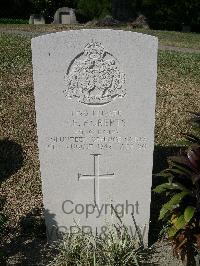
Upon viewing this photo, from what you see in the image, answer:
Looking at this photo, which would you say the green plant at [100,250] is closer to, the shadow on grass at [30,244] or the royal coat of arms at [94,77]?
the shadow on grass at [30,244]

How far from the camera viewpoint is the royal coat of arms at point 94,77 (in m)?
3.98

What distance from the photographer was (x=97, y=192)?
4.46 m

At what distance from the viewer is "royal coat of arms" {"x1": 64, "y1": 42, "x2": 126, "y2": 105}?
3984 millimetres

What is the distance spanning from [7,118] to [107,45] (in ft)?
9.29

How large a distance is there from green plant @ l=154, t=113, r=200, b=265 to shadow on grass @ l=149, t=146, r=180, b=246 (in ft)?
1.69

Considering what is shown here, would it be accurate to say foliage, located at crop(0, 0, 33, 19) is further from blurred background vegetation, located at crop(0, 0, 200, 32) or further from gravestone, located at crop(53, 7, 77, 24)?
gravestone, located at crop(53, 7, 77, 24)

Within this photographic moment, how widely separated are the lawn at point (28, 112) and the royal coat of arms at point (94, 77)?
155 cm

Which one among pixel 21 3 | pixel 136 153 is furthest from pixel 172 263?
pixel 21 3

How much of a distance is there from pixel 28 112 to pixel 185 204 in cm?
304

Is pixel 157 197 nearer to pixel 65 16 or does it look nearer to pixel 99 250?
pixel 99 250

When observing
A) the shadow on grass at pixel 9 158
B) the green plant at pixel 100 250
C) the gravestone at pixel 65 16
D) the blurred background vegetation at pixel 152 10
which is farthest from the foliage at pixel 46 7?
the green plant at pixel 100 250

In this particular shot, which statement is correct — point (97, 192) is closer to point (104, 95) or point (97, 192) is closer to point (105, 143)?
point (105, 143)

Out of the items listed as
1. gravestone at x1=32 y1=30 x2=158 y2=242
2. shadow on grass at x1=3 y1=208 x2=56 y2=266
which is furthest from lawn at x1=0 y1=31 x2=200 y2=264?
gravestone at x1=32 y1=30 x2=158 y2=242

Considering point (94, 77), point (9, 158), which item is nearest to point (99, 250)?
point (94, 77)
